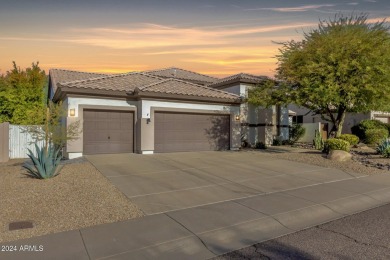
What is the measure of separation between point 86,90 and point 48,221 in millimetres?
10441

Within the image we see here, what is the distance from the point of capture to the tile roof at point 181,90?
1655 centimetres

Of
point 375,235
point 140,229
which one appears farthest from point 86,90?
point 375,235

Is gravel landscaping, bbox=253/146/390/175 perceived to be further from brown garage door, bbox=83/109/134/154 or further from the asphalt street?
brown garage door, bbox=83/109/134/154

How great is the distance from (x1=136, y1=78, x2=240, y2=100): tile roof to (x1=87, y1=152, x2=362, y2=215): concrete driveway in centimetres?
433

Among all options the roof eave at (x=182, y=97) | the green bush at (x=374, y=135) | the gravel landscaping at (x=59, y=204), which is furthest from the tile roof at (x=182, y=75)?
the gravel landscaping at (x=59, y=204)

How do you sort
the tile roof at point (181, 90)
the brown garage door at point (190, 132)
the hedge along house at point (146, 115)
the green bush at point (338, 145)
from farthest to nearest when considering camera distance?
1. the brown garage door at point (190, 132)
2. the tile roof at point (181, 90)
3. the hedge along house at point (146, 115)
4. the green bush at point (338, 145)

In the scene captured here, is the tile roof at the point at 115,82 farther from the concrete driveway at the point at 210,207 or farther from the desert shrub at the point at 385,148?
the desert shrub at the point at 385,148

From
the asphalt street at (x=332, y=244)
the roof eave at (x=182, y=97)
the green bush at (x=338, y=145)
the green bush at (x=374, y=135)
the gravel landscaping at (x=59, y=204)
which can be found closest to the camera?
the asphalt street at (x=332, y=244)

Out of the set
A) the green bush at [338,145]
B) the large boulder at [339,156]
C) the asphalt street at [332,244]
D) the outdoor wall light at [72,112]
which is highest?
the outdoor wall light at [72,112]

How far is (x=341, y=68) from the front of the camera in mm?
15250

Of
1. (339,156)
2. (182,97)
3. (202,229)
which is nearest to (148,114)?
(182,97)

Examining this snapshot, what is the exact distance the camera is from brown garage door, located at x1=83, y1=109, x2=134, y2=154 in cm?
1544

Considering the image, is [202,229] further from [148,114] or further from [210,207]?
[148,114]

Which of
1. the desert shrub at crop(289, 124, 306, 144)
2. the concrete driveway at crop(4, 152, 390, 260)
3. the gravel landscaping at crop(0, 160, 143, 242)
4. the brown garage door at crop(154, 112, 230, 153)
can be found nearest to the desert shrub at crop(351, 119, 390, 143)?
the desert shrub at crop(289, 124, 306, 144)
